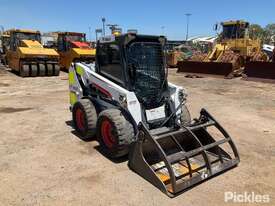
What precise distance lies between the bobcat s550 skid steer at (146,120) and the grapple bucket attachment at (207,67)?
11.3m

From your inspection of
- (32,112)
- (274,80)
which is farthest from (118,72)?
(274,80)

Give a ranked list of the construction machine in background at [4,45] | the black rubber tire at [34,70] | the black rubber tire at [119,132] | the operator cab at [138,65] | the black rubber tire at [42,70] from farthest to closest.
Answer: the construction machine in background at [4,45], the black rubber tire at [42,70], the black rubber tire at [34,70], the operator cab at [138,65], the black rubber tire at [119,132]

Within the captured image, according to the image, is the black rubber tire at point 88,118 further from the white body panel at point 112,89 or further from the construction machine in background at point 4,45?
the construction machine in background at point 4,45

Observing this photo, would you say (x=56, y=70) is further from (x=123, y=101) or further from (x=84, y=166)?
(x=84, y=166)

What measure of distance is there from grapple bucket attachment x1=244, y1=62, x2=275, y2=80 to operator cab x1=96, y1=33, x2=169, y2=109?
36.9 ft

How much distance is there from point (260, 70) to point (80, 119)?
484 inches

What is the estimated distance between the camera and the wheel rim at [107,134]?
4.90 m

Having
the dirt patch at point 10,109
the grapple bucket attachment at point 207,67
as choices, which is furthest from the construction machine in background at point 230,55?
the dirt patch at point 10,109

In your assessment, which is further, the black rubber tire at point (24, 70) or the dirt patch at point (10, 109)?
the black rubber tire at point (24, 70)

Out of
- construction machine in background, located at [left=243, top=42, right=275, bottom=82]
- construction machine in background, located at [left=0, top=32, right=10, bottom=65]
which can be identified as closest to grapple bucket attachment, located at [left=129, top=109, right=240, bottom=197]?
construction machine in background, located at [left=243, top=42, right=275, bottom=82]

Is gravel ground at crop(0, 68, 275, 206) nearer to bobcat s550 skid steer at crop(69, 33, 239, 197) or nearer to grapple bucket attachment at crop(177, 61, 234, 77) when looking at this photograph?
bobcat s550 skid steer at crop(69, 33, 239, 197)

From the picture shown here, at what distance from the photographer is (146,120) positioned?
509cm

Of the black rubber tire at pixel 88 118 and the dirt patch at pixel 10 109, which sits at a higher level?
the black rubber tire at pixel 88 118

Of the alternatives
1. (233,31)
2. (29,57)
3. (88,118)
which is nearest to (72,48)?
(29,57)
